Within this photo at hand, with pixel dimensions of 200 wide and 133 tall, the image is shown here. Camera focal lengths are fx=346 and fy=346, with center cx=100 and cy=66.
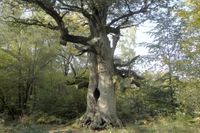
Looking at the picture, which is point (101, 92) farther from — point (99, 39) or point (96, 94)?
point (99, 39)

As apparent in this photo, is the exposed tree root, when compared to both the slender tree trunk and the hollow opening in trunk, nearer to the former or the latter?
the slender tree trunk

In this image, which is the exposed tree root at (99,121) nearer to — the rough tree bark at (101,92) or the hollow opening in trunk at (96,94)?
the rough tree bark at (101,92)

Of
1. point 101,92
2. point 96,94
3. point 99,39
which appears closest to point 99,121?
point 101,92

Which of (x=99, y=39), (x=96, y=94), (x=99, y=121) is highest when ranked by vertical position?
(x=99, y=39)

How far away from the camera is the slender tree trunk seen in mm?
18719

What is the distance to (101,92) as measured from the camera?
1942cm

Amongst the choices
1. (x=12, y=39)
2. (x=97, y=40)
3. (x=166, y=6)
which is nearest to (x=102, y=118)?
(x=97, y=40)

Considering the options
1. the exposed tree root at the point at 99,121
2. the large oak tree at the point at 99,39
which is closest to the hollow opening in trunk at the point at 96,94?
the large oak tree at the point at 99,39

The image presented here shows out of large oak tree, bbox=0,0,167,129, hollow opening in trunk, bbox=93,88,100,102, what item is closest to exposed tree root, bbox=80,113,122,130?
large oak tree, bbox=0,0,167,129

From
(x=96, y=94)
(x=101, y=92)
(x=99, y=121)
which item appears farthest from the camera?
(x=96, y=94)

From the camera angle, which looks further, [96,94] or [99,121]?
[96,94]

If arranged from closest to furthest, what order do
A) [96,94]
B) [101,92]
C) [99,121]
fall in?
[99,121] < [101,92] < [96,94]

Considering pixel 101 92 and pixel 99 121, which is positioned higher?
pixel 101 92

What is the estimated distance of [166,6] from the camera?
18875 mm
